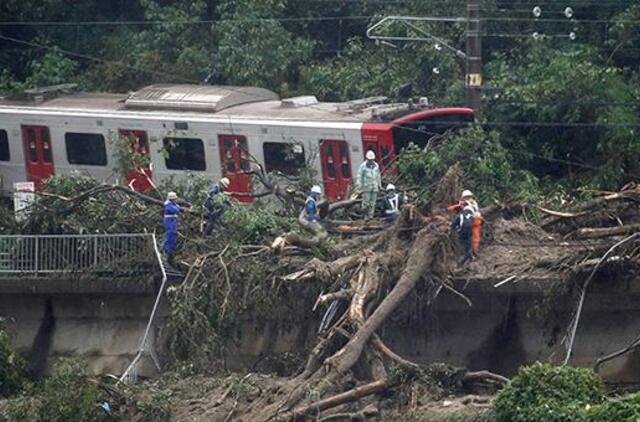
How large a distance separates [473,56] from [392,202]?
181 inches

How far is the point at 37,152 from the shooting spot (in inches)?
1487

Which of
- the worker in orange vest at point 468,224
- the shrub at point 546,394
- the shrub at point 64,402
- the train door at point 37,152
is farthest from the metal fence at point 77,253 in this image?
the shrub at point 546,394

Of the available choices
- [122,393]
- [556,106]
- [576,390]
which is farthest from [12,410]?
[556,106]

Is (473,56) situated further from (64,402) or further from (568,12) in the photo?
(64,402)

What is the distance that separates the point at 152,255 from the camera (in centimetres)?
3030

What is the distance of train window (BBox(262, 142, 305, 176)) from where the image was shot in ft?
114

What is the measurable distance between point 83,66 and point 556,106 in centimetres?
1305

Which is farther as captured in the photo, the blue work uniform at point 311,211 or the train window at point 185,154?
the train window at point 185,154

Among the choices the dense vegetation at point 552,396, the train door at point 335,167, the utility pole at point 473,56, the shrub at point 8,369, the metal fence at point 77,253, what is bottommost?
the shrub at point 8,369

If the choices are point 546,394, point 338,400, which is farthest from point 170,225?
point 546,394

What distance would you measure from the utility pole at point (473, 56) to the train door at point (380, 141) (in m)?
1.71

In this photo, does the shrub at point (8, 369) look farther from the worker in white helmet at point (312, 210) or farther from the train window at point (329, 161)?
the train window at point (329, 161)

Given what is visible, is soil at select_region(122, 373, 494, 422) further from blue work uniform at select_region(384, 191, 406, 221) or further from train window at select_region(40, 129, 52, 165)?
train window at select_region(40, 129, 52, 165)

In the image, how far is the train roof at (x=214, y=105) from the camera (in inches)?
1393
